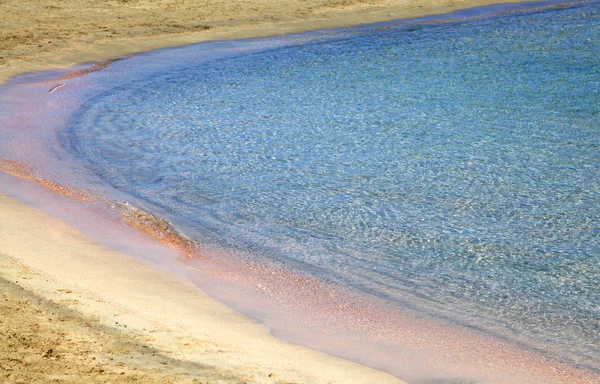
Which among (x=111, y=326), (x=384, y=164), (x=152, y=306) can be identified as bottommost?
(x=384, y=164)

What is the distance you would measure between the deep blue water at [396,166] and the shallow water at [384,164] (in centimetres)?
3

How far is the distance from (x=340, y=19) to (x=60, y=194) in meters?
12.4

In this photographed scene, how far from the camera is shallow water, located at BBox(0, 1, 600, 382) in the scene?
287 inches

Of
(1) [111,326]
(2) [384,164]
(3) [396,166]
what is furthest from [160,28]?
(1) [111,326]

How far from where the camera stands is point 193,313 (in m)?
6.29

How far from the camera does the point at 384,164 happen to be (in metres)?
10.6

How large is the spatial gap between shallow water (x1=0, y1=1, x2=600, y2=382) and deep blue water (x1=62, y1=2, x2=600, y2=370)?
1.0 inches

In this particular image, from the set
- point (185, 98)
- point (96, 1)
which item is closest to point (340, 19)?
point (96, 1)

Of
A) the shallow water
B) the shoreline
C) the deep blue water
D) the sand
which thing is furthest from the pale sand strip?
the shoreline

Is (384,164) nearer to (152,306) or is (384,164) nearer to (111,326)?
(152,306)

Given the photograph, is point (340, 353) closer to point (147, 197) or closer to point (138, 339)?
point (138, 339)

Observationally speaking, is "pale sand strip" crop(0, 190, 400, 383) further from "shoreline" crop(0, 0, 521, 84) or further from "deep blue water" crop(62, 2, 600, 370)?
"shoreline" crop(0, 0, 521, 84)

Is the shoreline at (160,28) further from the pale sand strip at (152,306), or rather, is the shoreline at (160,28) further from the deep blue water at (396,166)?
the pale sand strip at (152,306)

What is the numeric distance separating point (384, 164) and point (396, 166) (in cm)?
17
